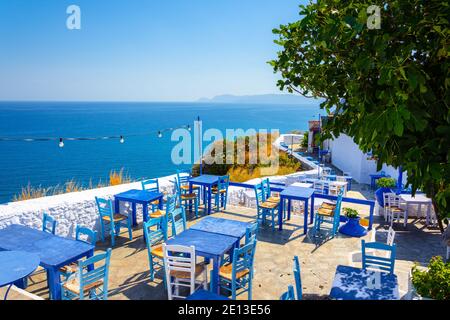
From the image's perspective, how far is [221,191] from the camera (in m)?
9.44

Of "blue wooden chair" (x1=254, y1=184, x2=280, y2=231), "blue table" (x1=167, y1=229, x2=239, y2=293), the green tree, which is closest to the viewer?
the green tree

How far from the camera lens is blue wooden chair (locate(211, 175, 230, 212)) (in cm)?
939

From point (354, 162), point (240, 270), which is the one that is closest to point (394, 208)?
point (240, 270)

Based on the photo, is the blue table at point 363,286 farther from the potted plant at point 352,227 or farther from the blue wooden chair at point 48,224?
the blue wooden chair at point 48,224

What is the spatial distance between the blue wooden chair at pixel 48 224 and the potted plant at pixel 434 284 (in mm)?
5575

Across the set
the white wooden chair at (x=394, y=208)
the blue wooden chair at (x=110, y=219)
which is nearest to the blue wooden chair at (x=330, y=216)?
the white wooden chair at (x=394, y=208)

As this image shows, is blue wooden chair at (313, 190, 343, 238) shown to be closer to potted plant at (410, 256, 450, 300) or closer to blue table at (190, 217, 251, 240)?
blue table at (190, 217, 251, 240)

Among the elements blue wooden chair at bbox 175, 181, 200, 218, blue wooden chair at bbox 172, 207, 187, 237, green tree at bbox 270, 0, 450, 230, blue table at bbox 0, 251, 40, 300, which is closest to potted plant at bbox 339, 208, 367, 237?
blue wooden chair at bbox 175, 181, 200, 218

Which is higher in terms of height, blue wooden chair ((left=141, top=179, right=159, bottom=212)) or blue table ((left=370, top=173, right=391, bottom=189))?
blue wooden chair ((left=141, top=179, right=159, bottom=212))

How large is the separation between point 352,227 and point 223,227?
12.2ft

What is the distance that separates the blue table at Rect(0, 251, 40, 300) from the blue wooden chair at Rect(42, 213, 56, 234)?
171 centimetres

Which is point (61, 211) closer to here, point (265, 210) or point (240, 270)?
point (240, 270)

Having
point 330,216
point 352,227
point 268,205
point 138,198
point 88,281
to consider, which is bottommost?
point 352,227
